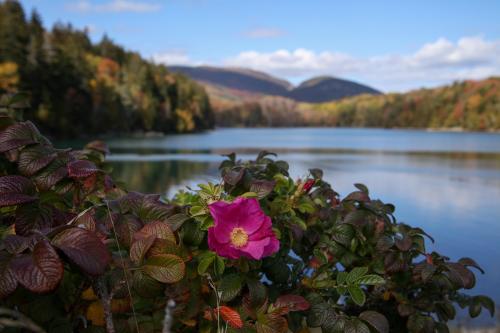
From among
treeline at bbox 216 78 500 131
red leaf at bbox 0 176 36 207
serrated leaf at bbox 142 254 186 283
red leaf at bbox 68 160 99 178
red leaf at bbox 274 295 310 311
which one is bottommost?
treeline at bbox 216 78 500 131

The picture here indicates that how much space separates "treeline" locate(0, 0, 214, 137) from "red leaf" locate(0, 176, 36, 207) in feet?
82.0

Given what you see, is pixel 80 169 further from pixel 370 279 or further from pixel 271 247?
pixel 370 279

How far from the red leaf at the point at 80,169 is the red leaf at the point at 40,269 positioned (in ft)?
1.51

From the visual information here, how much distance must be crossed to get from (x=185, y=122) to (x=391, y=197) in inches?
3053

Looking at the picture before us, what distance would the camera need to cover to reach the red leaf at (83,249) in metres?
1.01

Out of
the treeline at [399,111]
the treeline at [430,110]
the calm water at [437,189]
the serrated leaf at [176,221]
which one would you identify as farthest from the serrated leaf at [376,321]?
the treeline at [399,111]

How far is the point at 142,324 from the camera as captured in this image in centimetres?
138

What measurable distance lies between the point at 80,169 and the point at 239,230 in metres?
0.56

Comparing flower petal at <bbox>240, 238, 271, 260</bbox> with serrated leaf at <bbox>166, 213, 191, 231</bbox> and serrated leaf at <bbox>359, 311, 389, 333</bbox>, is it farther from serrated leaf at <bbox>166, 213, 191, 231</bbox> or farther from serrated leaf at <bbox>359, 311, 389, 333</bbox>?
serrated leaf at <bbox>359, 311, 389, 333</bbox>

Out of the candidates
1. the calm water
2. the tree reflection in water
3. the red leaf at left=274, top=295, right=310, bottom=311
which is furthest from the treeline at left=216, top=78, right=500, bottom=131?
the red leaf at left=274, top=295, right=310, bottom=311

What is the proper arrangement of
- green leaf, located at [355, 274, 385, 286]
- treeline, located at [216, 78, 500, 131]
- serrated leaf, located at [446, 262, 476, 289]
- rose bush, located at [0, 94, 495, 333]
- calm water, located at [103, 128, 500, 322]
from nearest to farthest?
1. rose bush, located at [0, 94, 495, 333]
2. green leaf, located at [355, 274, 385, 286]
3. serrated leaf, located at [446, 262, 476, 289]
4. calm water, located at [103, 128, 500, 322]
5. treeline, located at [216, 78, 500, 131]

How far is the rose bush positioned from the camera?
3.72ft

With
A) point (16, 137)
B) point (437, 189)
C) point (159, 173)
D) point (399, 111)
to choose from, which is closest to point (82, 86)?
point (159, 173)

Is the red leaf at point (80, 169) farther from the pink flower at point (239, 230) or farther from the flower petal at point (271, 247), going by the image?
the flower petal at point (271, 247)
